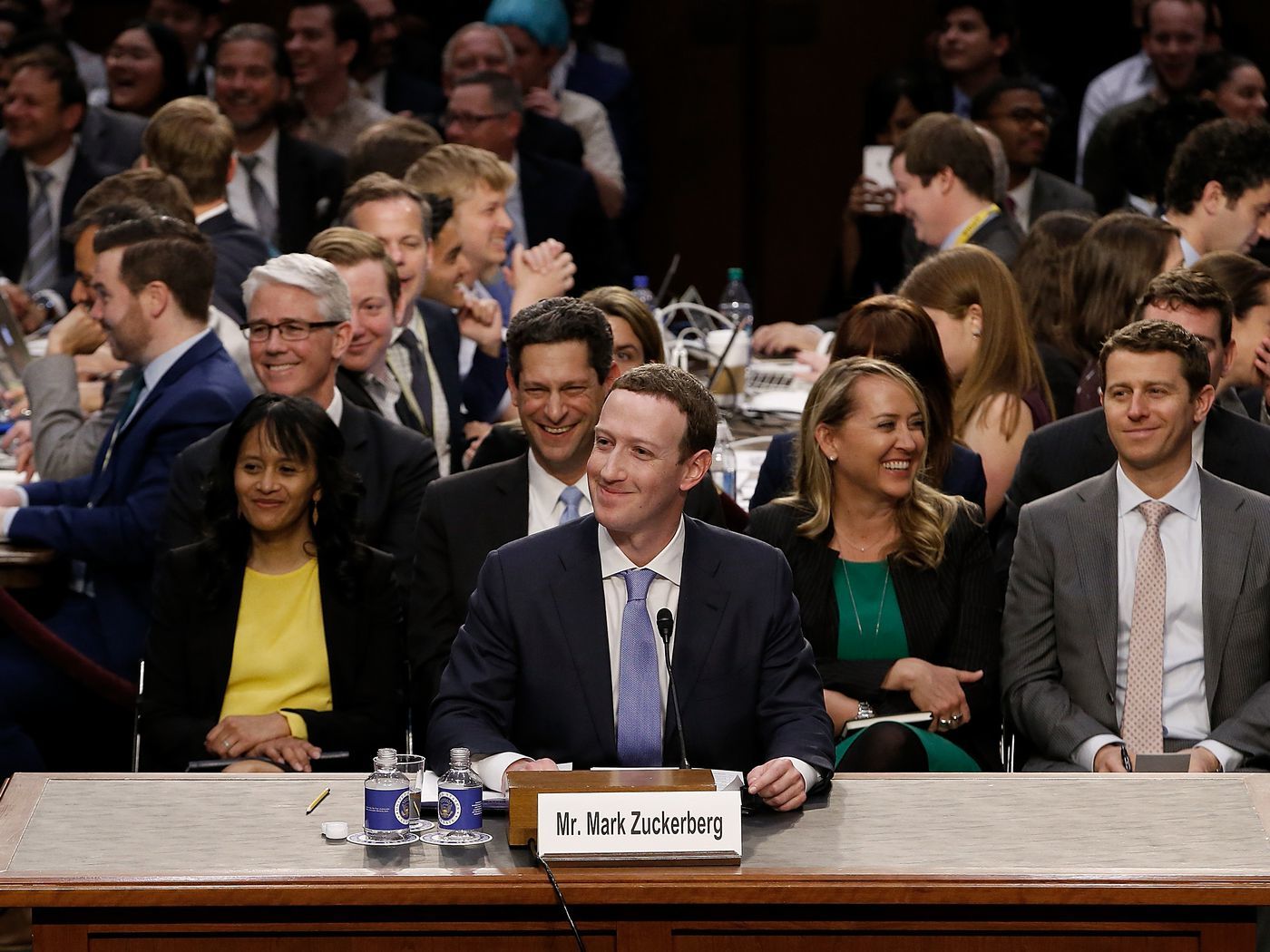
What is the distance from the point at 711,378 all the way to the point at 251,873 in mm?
3633

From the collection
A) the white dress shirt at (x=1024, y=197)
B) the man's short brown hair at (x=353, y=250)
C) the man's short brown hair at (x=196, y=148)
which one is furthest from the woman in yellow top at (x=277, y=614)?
the white dress shirt at (x=1024, y=197)

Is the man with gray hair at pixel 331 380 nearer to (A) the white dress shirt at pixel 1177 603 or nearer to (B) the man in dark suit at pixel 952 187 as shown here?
(A) the white dress shirt at pixel 1177 603

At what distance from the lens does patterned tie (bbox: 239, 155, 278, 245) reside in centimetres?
746

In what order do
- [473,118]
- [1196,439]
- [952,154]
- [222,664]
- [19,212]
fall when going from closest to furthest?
[222,664]
[1196,439]
[952,154]
[473,118]
[19,212]

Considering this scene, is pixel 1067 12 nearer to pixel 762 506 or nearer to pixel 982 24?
pixel 982 24

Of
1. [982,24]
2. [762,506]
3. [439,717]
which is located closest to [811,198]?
[982,24]

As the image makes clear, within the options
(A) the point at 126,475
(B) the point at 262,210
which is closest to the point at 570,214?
(B) the point at 262,210

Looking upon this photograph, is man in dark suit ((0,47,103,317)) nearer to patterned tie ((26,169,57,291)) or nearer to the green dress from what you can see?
patterned tie ((26,169,57,291))

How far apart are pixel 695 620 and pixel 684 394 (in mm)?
362

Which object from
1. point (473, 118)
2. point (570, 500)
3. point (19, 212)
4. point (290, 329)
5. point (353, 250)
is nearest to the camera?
point (570, 500)

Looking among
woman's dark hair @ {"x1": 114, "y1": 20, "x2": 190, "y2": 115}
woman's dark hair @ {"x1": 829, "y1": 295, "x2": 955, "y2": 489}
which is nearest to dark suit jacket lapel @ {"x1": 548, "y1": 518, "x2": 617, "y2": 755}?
woman's dark hair @ {"x1": 829, "y1": 295, "x2": 955, "y2": 489}

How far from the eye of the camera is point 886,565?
3756mm

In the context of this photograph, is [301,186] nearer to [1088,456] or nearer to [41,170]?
[41,170]

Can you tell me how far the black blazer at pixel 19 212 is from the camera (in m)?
7.45
